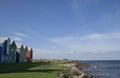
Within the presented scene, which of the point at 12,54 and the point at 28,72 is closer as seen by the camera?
the point at 28,72

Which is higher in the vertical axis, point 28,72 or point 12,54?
point 12,54

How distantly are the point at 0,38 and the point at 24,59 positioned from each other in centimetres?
2745

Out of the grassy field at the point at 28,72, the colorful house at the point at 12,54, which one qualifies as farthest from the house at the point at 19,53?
the grassy field at the point at 28,72

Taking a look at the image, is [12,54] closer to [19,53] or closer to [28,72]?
[19,53]

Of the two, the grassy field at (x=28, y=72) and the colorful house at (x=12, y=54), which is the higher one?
the colorful house at (x=12, y=54)

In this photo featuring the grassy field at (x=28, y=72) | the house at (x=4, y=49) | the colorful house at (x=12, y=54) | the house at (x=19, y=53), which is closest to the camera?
the grassy field at (x=28, y=72)

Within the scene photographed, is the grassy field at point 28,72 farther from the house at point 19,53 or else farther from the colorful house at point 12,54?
the house at point 19,53

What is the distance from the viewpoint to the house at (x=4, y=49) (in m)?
65.2

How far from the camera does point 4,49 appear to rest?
6744cm

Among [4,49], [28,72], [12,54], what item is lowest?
[28,72]

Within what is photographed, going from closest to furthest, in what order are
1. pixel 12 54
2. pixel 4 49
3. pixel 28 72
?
1. pixel 28 72
2. pixel 4 49
3. pixel 12 54

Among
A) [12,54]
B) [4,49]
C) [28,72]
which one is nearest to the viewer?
[28,72]

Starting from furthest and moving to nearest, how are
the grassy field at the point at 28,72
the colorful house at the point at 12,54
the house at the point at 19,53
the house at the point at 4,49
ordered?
the house at the point at 19,53, the colorful house at the point at 12,54, the house at the point at 4,49, the grassy field at the point at 28,72

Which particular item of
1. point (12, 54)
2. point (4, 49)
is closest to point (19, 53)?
point (12, 54)
